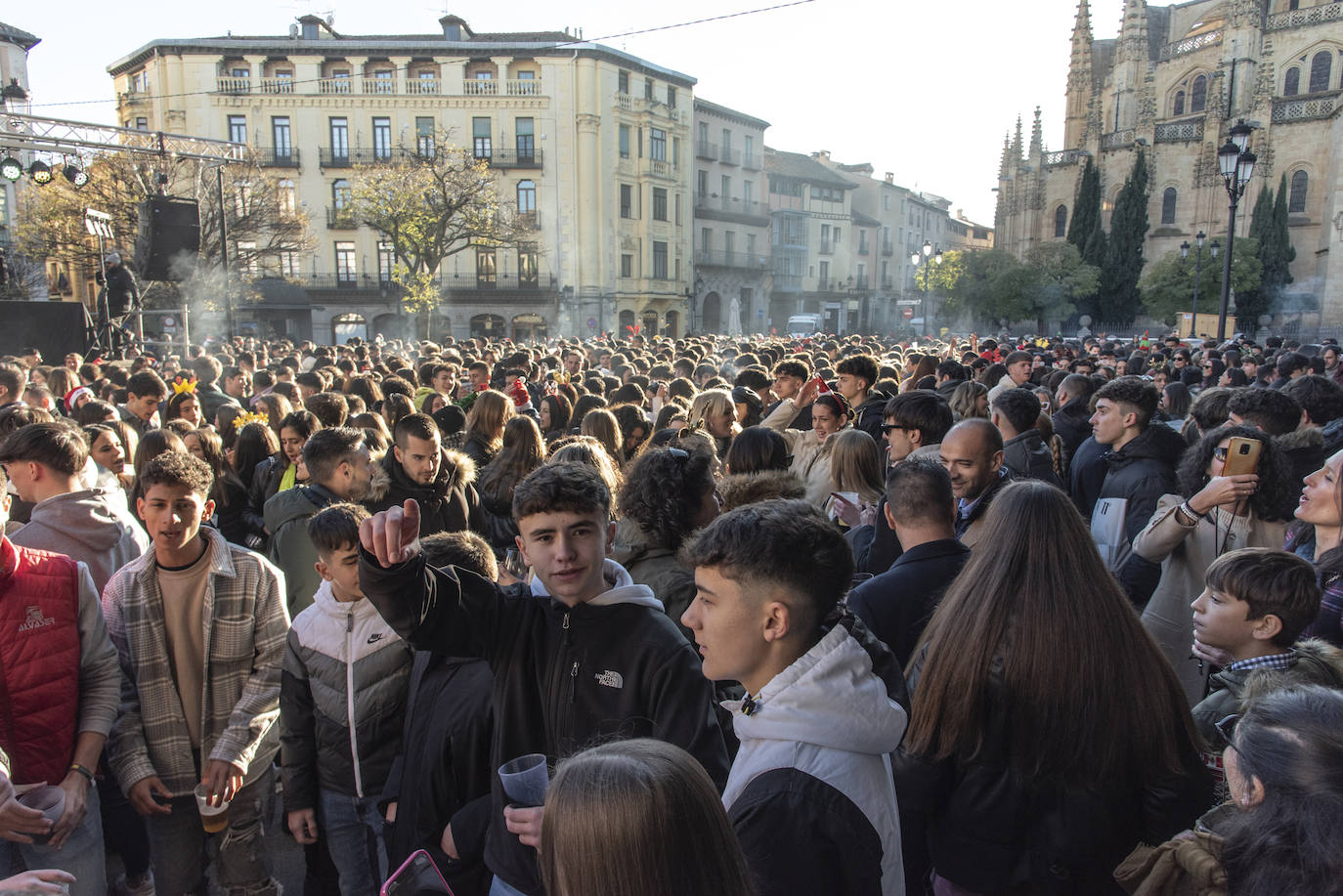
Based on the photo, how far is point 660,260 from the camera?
4519 cm

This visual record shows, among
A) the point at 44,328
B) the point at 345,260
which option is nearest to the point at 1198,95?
the point at 345,260

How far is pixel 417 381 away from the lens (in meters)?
9.92

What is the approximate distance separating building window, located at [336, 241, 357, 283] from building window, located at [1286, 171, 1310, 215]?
50243mm

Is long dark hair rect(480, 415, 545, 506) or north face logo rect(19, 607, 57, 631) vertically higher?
long dark hair rect(480, 415, 545, 506)

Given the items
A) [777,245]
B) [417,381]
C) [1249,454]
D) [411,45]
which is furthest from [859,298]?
[1249,454]

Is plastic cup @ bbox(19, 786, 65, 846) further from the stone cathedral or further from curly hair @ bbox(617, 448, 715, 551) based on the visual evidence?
the stone cathedral

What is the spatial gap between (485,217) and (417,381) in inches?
975

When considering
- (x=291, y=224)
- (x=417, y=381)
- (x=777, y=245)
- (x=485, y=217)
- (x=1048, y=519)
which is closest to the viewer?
(x=1048, y=519)

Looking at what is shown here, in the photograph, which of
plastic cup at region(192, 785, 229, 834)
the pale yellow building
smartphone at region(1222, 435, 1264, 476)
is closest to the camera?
plastic cup at region(192, 785, 229, 834)

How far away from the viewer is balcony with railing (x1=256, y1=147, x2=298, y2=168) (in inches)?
1547

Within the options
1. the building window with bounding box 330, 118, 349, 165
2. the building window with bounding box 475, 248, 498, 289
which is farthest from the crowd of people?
the building window with bounding box 330, 118, 349, 165

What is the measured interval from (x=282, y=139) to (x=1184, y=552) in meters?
44.3

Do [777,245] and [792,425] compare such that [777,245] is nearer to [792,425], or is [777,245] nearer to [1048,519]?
[792,425]

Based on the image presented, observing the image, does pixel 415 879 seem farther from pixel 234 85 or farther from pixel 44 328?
pixel 234 85
